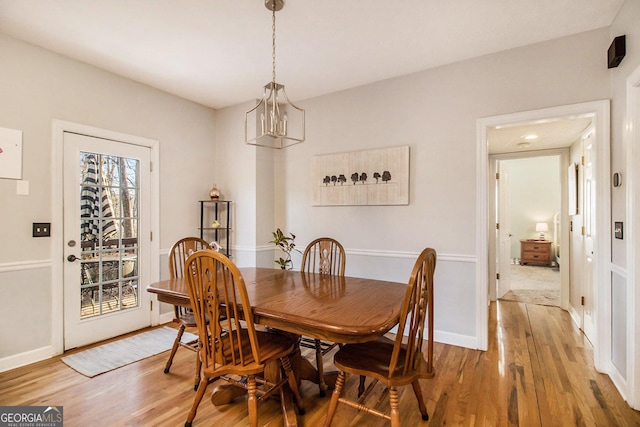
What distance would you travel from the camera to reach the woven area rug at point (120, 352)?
8.26 feet

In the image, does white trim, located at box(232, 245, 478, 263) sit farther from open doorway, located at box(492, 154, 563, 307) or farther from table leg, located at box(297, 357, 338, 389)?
open doorway, located at box(492, 154, 563, 307)

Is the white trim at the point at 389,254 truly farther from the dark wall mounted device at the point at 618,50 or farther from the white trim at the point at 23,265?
the white trim at the point at 23,265

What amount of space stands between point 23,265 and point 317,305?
2568mm

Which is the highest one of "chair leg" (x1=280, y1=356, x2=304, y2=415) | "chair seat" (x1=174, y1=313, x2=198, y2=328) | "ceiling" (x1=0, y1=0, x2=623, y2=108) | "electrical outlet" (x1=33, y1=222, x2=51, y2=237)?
"ceiling" (x1=0, y1=0, x2=623, y2=108)

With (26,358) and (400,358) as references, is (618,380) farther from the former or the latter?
(26,358)

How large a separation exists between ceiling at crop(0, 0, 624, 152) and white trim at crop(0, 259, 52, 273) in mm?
1813

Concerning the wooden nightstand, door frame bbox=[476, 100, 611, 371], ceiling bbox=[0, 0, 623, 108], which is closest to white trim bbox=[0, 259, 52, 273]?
ceiling bbox=[0, 0, 623, 108]

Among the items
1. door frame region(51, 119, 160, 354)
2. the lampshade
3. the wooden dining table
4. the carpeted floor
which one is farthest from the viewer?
the lampshade

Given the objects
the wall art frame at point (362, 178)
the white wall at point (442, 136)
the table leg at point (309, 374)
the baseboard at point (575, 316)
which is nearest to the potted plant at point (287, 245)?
the white wall at point (442, 136)

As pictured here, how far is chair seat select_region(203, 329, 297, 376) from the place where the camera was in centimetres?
159

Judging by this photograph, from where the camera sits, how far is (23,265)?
2.57 m

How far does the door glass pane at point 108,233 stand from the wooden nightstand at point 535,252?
8.07 meters

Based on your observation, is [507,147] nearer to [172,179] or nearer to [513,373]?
[513,373]

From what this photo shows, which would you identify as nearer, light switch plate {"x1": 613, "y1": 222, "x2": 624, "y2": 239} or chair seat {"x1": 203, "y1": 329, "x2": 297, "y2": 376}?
chair seat {"x1": 203, "y1": 329, "x2": 297, "y2": 376}
